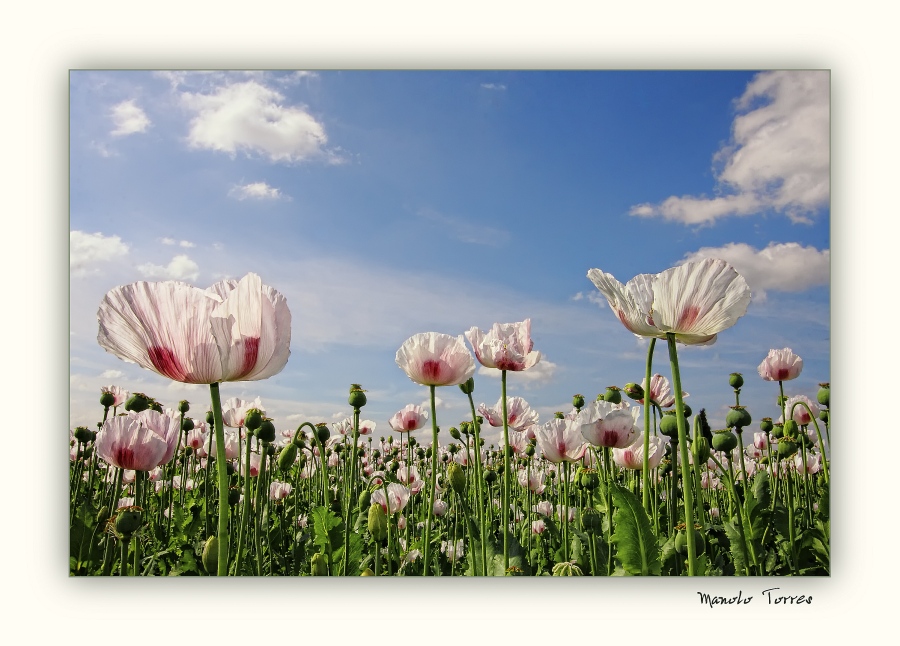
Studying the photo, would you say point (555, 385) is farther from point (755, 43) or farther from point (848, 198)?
point (755, 43)

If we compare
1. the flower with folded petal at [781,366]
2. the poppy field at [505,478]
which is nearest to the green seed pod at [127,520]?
the poppy field at [505,478]

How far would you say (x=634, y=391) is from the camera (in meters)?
2.10

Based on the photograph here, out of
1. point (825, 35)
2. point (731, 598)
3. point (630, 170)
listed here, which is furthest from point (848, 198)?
point (731, 598)

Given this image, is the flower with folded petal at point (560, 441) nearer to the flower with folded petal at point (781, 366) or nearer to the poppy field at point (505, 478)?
the poppy field at point (505, 478)

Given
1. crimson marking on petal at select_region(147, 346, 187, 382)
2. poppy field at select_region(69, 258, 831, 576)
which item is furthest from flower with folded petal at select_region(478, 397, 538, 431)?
crimson marking on petal at select_region(147, 346, 187, 382)

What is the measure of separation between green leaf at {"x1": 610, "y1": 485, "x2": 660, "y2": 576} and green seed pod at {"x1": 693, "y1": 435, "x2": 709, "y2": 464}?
0.60ft

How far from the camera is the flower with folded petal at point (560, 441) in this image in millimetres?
2156

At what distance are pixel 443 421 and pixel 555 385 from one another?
33 cm

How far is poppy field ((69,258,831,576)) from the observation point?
1.96 m

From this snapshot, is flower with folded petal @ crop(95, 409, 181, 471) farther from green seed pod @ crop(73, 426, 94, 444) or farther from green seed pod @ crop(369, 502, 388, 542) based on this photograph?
green seed pod @ crop(369, 502, 388, 542)

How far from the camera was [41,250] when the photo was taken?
219 centimetres

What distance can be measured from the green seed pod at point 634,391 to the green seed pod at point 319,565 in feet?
3.07

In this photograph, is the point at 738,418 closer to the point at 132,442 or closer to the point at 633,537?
the point at 633,537

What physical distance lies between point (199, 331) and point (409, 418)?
82cm
